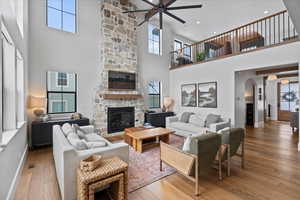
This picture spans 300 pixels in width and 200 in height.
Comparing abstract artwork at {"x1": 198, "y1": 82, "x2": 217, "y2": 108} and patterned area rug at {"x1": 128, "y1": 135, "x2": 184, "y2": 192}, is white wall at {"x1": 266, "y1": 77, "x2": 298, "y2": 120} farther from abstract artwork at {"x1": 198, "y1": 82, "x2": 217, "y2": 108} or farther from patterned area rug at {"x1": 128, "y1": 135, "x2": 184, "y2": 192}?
patterned area rug at {"x1": 128, "y1": 135, "x2": 184, "y2": 192}

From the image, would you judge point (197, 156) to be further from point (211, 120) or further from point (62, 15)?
point (62, 15)

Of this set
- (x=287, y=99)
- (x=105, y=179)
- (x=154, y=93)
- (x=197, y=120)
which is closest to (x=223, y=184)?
(x=105, y=179)

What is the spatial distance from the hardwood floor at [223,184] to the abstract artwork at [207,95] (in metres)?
2.74

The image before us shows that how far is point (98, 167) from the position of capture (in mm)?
1845

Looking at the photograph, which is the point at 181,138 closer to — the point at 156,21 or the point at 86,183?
the point at 86,183

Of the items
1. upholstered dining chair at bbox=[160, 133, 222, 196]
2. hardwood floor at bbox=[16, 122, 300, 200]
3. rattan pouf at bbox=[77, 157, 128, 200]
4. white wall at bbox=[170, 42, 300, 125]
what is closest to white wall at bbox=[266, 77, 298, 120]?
white wall at bbox=[170, 42, 300, 125]

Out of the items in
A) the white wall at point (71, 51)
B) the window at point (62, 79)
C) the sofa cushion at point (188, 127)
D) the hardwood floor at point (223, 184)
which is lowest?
the hardwood floor at point (223, 184)

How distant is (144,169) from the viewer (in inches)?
113

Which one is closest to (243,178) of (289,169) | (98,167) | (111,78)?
(289,169)

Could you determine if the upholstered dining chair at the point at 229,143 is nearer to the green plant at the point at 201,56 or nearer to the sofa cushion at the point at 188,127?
the sofa cushion at the point at 188,127

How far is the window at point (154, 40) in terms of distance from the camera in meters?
7.03

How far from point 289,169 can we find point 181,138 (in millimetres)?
2683

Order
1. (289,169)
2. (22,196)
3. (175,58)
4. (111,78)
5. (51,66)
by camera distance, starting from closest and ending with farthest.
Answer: (22,196) < (289,169) < (51,66) < (111,78) < (175,58)

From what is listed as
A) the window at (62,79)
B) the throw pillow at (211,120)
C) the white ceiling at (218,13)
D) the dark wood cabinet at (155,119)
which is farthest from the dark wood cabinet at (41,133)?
the white ceiling at (218,13)
